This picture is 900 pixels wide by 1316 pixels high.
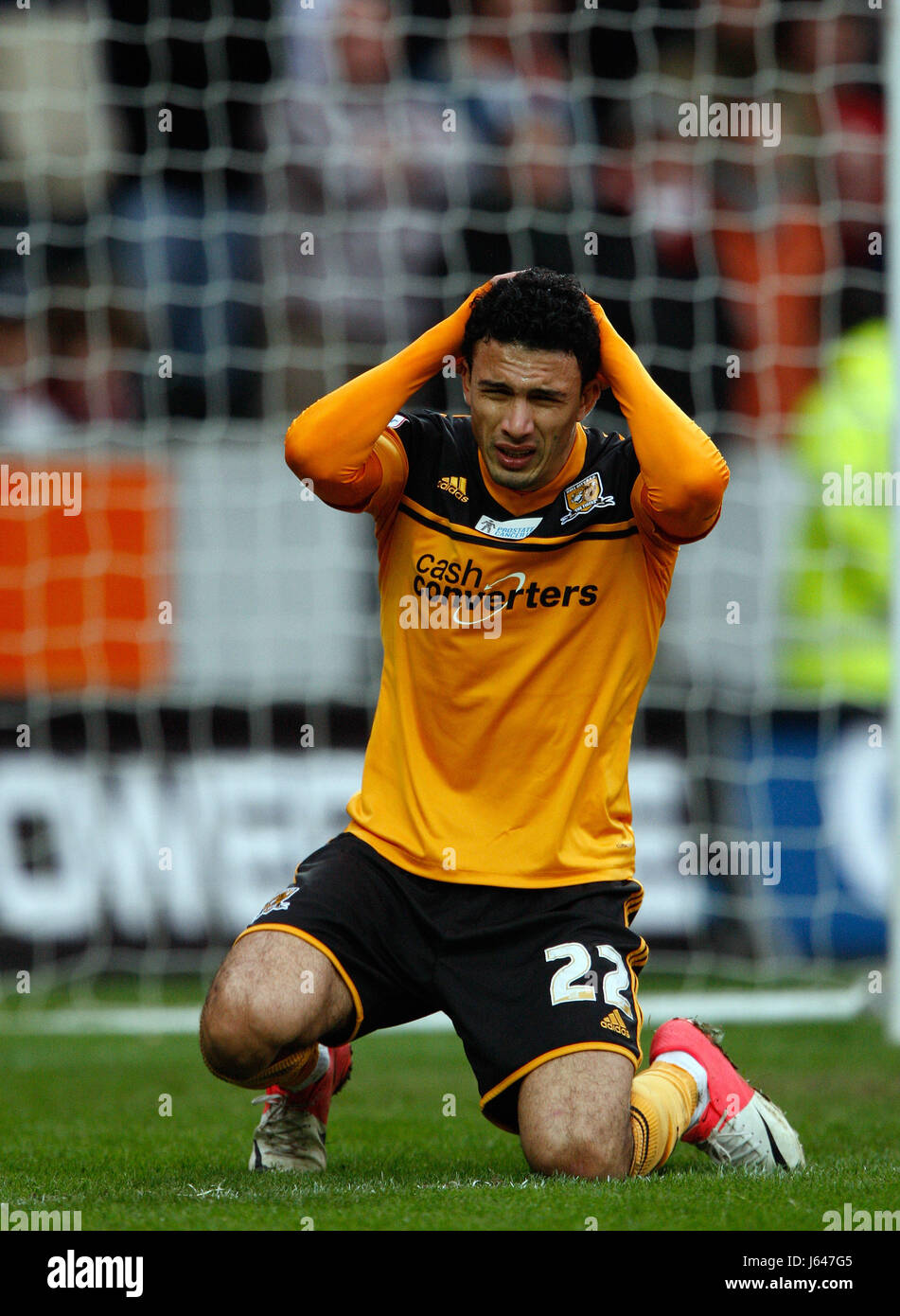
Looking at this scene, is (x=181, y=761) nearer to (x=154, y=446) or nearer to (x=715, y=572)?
(x=154, y=446)

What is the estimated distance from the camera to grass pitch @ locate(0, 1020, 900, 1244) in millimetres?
2930

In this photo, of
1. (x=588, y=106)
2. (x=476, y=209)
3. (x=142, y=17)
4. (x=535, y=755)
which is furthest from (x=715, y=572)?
(x=142, y=17)

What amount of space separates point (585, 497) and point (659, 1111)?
1.29 meters

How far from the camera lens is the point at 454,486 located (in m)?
3.66

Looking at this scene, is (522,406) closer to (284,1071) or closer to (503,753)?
(503,753)

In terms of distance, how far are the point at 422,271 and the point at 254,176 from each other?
1.10 meters

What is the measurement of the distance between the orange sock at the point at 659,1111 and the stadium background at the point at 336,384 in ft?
9.33

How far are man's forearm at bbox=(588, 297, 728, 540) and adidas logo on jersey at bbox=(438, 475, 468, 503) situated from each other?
0.39 metres

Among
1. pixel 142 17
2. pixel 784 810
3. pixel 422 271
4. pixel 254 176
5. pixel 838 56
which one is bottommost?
pixel 784 810

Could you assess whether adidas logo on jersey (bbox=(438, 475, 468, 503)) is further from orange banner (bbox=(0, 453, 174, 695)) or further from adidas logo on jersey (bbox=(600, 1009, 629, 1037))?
orange banner (bbox=(0, 453, 174, 695))

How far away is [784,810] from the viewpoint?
7.11m

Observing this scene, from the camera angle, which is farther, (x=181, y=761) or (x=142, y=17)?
(x=142, y=17)
